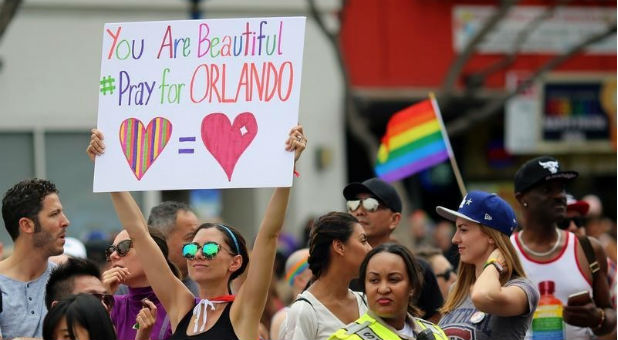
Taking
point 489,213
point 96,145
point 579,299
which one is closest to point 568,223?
point 579,299

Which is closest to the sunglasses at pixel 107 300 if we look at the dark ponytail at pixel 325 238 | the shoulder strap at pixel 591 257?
the dark ponytail at pixel 325 238

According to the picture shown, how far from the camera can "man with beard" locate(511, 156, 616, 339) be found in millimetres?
7516

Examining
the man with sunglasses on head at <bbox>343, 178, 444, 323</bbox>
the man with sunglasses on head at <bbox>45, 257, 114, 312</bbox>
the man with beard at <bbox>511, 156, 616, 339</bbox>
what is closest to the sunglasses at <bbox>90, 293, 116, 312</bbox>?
the man with sunglasses on head at <bbox>45, 257, 114, 312</bbox>

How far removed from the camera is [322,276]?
258 inches

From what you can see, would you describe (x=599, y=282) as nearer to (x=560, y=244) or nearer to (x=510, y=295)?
(x=560, y=244)

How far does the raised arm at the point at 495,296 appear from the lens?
598cm

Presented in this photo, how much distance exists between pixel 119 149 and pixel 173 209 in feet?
4.98

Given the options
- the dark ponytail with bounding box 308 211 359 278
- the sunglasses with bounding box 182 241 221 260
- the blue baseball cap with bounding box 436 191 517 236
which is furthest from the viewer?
the dark ponytail with bounding box 308 211 359 278

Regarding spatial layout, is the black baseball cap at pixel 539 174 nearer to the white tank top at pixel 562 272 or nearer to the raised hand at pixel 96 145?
the white tank top at pixel 562 272

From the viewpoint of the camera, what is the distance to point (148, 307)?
6.45m

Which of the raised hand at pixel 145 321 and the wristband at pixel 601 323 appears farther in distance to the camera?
the wristband at pixel 601 323

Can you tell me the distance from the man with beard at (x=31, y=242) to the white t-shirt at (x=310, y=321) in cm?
117

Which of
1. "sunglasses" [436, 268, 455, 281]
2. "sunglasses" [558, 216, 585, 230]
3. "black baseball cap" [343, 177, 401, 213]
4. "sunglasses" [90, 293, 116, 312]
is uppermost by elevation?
"black baseball cap" [343, 177, 401, 213]

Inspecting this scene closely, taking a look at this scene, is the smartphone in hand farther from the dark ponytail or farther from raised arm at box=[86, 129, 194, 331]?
raised arm at box=[86, 129, 194, 331]
